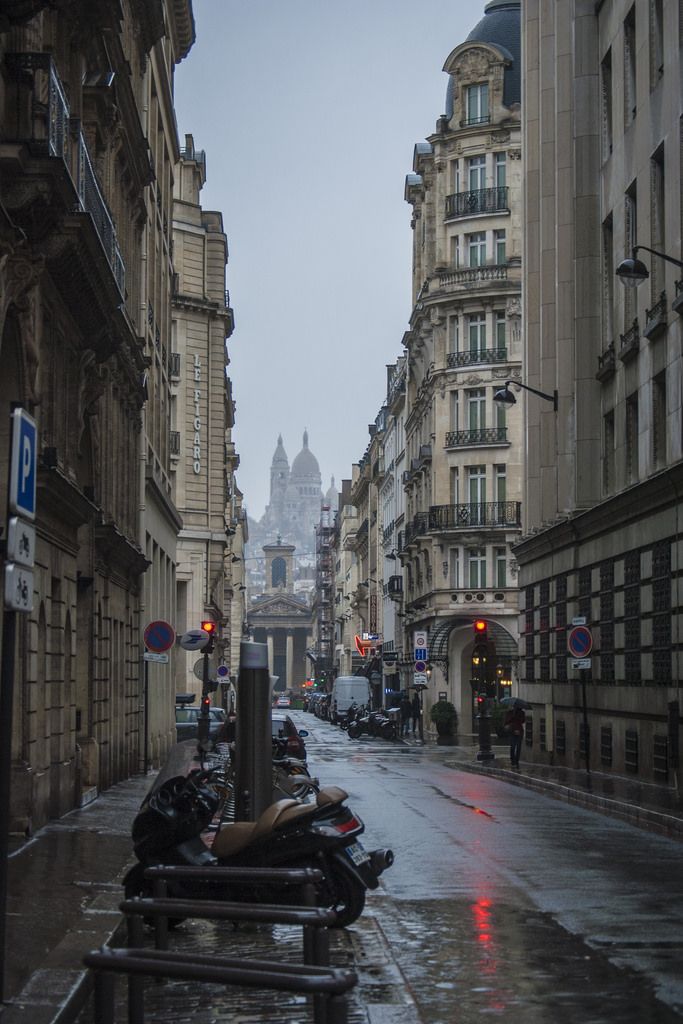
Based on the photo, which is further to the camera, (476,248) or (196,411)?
(476,248)

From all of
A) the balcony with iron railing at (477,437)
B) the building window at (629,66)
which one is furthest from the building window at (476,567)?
the building window at (629,66)

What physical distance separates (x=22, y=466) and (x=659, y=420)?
23.2m

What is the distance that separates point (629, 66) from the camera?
34312mm

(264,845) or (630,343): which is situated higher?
(630,343)

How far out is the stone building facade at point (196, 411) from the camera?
232 feet

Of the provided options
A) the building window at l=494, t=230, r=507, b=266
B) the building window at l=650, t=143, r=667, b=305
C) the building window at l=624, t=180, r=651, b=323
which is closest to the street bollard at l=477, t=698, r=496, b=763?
the building window at l=624, t=180, r=651, b=323

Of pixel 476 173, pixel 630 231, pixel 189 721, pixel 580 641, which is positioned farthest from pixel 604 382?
pixel 476 173

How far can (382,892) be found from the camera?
1475 cm

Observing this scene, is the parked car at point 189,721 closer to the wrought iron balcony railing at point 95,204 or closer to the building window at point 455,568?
the wrought iron balcony railing at point 95,204

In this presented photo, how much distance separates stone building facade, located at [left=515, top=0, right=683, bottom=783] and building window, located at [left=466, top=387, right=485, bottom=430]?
2331cm

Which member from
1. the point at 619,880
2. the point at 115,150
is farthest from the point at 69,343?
the point at 619,880

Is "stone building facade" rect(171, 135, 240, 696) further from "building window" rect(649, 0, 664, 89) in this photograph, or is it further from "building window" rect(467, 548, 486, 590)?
"building window" rect(649, 0, 664, 89)

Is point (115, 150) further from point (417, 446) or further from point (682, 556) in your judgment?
point (417, 446)

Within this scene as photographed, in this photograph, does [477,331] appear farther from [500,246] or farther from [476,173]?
[476,173]
